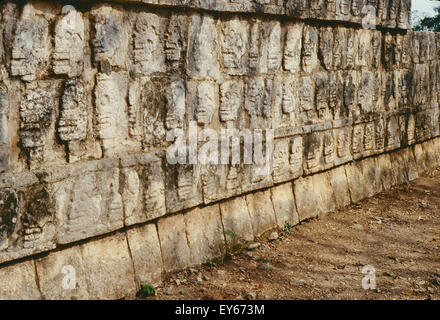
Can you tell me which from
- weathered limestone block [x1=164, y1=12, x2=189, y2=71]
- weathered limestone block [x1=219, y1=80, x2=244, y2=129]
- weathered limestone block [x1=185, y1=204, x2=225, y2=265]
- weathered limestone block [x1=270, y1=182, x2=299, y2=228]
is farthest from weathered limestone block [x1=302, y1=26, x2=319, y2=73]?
weathered limestone block [x1=185, y1=204, x2=225, y2=265]

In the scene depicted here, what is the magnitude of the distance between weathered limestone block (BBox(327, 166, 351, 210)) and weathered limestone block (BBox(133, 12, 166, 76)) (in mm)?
2694

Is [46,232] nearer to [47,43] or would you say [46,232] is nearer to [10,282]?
[10,282]

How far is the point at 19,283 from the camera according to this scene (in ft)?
9.98

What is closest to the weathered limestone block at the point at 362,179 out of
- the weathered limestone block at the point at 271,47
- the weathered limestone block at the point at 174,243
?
the weathered limestone block at the point at 271,47

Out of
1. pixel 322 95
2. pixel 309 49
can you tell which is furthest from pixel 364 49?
pixel 309 49

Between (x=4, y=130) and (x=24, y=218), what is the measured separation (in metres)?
0.50

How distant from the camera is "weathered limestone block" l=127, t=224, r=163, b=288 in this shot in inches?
145

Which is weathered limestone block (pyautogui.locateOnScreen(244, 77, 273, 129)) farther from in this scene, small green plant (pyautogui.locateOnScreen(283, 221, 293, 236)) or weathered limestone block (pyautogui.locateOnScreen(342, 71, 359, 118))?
weathered limestone block (pyautogui.locateOnScreen(342, 71, 359, 118))

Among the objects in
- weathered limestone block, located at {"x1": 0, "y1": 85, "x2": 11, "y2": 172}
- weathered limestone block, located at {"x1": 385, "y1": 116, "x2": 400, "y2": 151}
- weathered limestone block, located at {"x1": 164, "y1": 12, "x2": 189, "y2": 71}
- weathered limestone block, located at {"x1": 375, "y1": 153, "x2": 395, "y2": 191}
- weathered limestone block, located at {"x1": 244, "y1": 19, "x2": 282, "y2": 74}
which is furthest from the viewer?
weathered limestone block, located at {"x1": 385, "y1": 116, "x2": 400, "y2": 151}

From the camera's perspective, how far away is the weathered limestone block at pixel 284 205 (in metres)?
5.00

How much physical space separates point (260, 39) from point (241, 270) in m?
1.89

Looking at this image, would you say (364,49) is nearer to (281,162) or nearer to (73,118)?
(281,162)

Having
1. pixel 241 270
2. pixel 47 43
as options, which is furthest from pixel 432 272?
pixel 47 43

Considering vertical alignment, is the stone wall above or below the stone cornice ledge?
below
